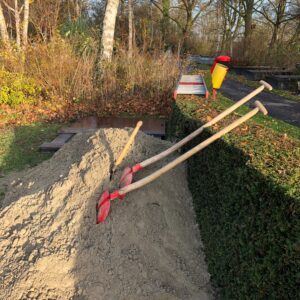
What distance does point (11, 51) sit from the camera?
8.98 meters

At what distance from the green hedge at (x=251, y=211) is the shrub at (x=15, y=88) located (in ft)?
21.1

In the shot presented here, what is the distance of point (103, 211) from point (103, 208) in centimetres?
3

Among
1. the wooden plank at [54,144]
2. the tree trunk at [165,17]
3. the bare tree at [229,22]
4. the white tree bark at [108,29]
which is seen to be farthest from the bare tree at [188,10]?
the wooden plank at [54,144]

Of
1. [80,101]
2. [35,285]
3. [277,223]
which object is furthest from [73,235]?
[80,101]

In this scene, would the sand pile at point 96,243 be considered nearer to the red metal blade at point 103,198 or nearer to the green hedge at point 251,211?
the red metal blade at point 103,198

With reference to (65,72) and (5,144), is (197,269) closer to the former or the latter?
(5,144)

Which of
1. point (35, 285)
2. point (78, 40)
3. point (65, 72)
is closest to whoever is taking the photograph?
point (35, 285)

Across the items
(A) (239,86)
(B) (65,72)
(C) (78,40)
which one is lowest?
(A) (239,86)

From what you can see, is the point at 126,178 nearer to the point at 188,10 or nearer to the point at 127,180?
the point at 127,180

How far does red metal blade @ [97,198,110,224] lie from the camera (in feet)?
10.0

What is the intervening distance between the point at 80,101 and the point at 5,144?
3.01 m

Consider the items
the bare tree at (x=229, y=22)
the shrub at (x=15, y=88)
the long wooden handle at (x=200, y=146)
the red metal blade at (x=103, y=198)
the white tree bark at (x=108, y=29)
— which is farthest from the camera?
the bare tree at (x=229, y=22)

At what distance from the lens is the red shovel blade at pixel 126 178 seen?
3412mm

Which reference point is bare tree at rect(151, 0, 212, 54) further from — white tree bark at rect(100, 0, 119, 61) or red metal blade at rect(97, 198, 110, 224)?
red metal blade at rect(97, 198, 110, 224)
